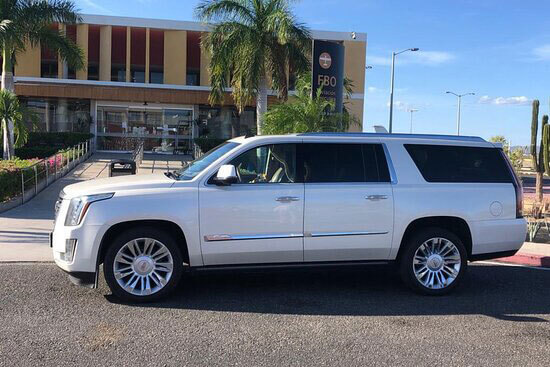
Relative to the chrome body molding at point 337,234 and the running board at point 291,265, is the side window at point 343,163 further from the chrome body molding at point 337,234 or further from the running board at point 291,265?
the running board at point 291,265

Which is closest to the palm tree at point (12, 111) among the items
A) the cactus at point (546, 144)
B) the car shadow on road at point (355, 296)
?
the car shadow on road at point (355, 296)

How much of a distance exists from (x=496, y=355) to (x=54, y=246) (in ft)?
14.6

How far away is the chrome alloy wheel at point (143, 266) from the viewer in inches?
216

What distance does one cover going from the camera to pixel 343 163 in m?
6.02

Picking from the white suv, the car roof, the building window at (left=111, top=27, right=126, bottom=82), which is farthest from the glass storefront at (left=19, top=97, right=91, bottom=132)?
the car roof

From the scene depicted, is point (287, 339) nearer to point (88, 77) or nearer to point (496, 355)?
point (496, 355)

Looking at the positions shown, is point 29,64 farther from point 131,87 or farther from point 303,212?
point 303,212

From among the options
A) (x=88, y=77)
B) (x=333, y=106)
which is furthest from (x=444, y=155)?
(x=88, y=77)

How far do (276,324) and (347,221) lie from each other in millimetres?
1457

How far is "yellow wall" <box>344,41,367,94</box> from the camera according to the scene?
36625 millimetres

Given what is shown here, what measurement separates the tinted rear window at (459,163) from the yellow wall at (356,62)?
1222 inches

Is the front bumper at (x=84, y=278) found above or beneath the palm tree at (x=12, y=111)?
beneath

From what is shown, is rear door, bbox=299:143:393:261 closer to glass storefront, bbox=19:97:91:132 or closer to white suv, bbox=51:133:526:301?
white suv, bbox=51:133:526:301

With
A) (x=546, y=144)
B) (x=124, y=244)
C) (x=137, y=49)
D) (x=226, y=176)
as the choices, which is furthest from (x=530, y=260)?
(x=137, y=49)
